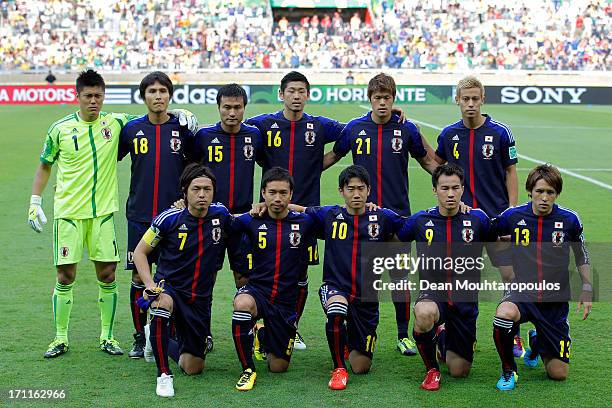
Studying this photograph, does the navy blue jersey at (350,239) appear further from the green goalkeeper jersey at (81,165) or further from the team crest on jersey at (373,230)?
the green goalkeeper jersey at (81,165)

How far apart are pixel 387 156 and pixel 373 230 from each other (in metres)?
0.85

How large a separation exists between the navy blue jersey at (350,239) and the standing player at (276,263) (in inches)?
7.4

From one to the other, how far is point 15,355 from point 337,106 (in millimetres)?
24728

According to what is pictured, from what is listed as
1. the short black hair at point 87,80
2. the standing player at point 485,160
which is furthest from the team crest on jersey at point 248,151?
the standing player at point 485,160

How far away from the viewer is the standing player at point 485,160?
268 inches

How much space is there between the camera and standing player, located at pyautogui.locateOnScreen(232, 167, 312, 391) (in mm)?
6152

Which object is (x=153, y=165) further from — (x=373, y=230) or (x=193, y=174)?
(x=373, y=230)

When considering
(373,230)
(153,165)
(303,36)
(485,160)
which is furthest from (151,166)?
(303,36)

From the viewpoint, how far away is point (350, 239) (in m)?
6.28

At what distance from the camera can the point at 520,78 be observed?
35.8 meters

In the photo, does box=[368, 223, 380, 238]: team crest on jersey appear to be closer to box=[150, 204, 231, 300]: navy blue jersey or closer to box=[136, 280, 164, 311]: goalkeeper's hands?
box=[150, 204, 231, 300]: navy blue jersey

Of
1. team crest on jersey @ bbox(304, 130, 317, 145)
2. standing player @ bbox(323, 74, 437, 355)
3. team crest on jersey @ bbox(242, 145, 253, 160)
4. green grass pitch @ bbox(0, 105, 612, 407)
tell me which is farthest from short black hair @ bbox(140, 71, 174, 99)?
green grass pitch @ bbox(0, 105, 612, 407)

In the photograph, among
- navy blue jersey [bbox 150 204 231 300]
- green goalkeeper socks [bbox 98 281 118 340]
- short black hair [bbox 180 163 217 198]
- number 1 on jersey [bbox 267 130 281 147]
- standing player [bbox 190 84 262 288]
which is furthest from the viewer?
number 1 on jersey [bbox 267 130 281 147]

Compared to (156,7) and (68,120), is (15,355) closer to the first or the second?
(68,120)
